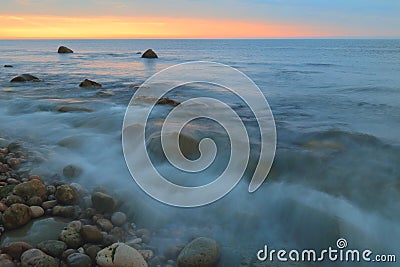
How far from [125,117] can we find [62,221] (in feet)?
14.9

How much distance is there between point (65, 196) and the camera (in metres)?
3.72

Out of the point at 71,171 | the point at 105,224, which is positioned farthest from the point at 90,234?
the point at 71,171

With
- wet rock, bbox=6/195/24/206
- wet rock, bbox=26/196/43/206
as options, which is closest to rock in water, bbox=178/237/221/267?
wet rock, bbox=26/196/43/206

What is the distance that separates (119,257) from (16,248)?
973 millimetres

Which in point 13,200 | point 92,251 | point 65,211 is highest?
point 13,200

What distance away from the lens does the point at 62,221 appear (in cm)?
341

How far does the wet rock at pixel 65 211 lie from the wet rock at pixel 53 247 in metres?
0.58

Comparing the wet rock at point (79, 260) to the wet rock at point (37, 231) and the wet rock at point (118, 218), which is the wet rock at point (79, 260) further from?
the wet rock at point (118, 218)

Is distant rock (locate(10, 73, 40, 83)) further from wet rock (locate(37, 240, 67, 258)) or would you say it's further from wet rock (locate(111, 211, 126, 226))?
wet rock (locate(37, 240, 67, 258))

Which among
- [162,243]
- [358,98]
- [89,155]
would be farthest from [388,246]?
[358,98]

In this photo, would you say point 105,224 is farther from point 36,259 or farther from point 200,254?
point 200,254

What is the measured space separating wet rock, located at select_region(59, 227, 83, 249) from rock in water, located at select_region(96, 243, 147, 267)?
33 centimetres

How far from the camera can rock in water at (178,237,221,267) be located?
281 centimetres

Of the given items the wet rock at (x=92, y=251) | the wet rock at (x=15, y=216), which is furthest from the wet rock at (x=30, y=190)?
the wet rock at (x=92, y=251)
